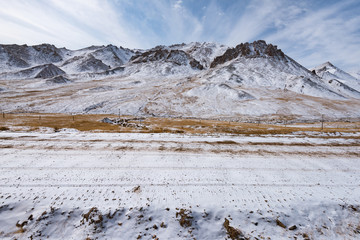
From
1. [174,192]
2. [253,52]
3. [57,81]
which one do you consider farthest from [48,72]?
[174,192]

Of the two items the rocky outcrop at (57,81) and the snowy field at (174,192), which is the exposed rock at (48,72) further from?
the snowy field at (174,192)

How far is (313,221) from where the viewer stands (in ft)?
18.6

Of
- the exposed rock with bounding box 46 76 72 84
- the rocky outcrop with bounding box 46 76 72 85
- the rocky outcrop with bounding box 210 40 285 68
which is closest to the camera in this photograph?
the rocky outcrop with bounding box 46 76 72 85

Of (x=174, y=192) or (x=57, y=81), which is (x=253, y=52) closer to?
(x=57, y=81)

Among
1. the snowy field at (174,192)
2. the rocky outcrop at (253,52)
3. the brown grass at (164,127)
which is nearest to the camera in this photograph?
the snowy field at (174,192)

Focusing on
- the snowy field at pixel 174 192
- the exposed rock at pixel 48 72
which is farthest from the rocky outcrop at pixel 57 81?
the snowy field at pixel 174 192

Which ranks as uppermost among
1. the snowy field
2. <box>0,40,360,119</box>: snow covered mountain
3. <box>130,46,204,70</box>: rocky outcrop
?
<box>130,46,204,70</box>: rocky outcrop

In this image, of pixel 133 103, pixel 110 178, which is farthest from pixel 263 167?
pixel 133 103

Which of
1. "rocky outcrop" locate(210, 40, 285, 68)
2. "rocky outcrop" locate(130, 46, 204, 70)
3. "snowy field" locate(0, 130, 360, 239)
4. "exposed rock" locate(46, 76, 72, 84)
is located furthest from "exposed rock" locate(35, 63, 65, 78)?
"snowy field" locate(0, 130, 360, 239)

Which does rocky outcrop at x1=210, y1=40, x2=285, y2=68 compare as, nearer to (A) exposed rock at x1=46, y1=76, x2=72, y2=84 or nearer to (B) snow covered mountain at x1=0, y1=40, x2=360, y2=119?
(B) snow covered mountain at x1=0, y1=40, x2=360, y2=119

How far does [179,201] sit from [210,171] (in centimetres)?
259

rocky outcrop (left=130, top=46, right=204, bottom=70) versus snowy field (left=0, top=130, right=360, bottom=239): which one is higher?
rocky outcrop (left=130, top=46, right=204, bottom=70)

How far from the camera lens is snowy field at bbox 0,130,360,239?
5191 mm

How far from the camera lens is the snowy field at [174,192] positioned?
519 centimetres
